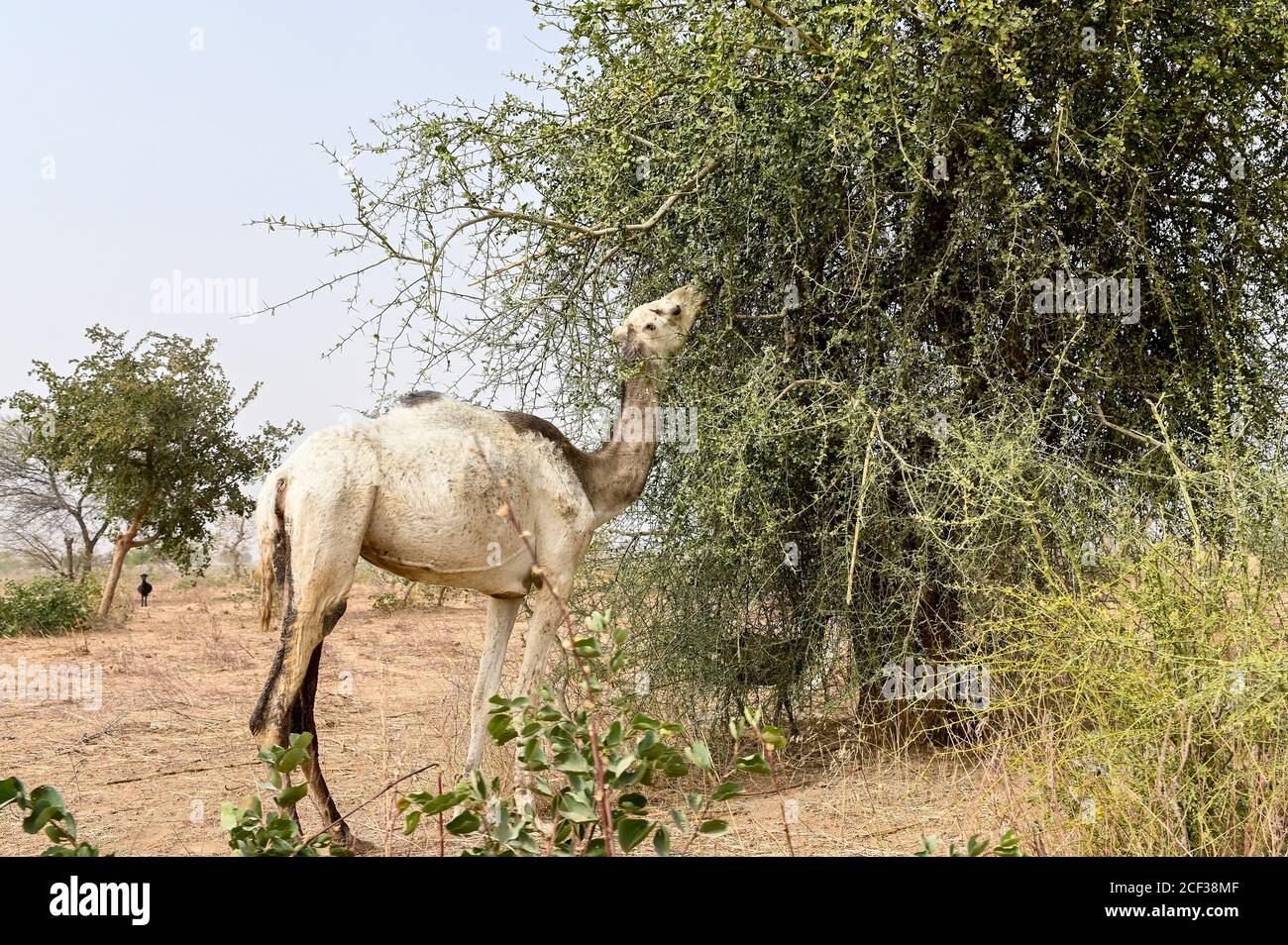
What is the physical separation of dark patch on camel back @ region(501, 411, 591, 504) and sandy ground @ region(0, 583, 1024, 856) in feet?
5.04

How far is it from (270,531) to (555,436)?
1.37 metres

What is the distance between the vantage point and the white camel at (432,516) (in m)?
4.77

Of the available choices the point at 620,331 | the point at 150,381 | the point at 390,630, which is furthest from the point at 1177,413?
the point at 150,381

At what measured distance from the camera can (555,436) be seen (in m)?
5.50

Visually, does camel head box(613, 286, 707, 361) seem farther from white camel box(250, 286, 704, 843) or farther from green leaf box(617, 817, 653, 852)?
green leaf box(617, 817, 653, 852)

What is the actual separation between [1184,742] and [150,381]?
16138 millimetres

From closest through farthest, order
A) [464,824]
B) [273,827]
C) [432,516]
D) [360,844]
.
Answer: [464,824] < [273,827] < [432,516] < [360,844]

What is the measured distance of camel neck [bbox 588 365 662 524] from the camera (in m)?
5.64

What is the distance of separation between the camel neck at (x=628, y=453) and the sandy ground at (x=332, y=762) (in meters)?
1.54

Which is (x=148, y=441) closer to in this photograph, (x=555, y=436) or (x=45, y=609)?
(x=45, y=609)

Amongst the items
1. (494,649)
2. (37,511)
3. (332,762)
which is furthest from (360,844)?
(37,511)

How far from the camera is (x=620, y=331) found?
569 cm

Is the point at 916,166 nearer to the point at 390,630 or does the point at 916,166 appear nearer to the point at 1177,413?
the point at 1177,413

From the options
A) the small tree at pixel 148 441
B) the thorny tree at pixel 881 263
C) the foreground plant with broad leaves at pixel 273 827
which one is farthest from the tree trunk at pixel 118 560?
the foreground plant with broad leaves at pixel 273 827
